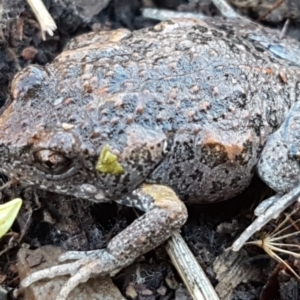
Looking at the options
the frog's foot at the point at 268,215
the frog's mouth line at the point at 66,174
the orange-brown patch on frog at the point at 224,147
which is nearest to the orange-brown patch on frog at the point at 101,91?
the frog's mouth line at the point at 66,174

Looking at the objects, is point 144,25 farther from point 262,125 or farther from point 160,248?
point 160,248

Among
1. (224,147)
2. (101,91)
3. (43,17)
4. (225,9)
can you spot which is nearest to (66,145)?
(101,91)

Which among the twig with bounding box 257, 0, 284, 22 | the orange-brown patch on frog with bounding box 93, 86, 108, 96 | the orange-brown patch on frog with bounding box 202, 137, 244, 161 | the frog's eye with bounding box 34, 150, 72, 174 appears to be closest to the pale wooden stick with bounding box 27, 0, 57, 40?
the orange-brown patch on frog with bounding box 93, 86, 108, 96

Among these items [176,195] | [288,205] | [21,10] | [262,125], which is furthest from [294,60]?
[21,10]

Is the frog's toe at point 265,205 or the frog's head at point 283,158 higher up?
the frog's head at point 283,158

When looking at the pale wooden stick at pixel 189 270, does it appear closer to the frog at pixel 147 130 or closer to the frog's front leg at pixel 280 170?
the frog at pixel 147 130

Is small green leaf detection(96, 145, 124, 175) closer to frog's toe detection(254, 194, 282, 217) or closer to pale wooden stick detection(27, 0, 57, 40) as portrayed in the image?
frog's toe detection(254, 194, 282, 217)
